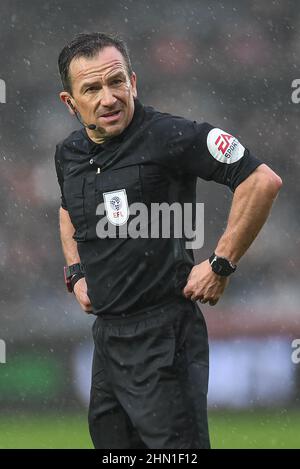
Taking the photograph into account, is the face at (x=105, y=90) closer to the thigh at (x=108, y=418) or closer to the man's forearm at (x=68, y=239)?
the man's forearm at (x=68, y=239)

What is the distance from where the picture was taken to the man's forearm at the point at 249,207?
357cm

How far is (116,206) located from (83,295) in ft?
1.54

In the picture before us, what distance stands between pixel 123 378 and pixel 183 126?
0.90 m

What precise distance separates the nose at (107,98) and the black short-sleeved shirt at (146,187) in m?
0.12

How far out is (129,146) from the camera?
12.2 ft

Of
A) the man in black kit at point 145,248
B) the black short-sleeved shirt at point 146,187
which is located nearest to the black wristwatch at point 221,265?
the man in black kit at point 145,248

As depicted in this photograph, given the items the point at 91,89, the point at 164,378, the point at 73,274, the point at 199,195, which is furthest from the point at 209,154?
the point at 199,195

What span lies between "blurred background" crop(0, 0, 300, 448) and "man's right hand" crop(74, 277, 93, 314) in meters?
3.36

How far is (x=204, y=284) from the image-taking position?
366 centimetres

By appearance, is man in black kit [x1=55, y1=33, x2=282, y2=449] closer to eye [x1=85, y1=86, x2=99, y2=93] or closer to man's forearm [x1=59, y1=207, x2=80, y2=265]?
eye [x1=85, y1=86, x2=99, y2=93]

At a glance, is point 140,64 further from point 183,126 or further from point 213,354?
point 183,126

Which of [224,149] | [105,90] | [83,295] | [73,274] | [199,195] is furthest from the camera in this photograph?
[199,195]

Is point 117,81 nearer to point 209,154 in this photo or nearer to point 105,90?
point 105,90

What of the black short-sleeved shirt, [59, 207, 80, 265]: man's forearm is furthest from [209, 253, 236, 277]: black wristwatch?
[59, 207, 80, 265]: man's forearm
